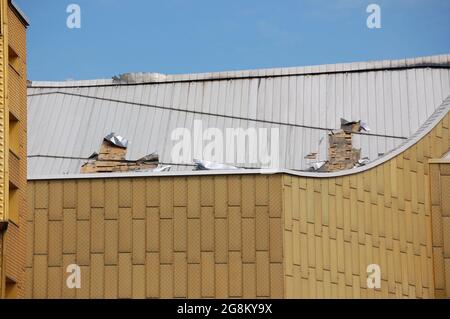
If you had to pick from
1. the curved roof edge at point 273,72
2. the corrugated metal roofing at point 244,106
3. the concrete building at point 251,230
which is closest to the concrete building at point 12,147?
the concrete building at point 251,230

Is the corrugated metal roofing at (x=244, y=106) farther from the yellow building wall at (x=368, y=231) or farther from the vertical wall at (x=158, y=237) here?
the vertical wall at (x=158, y=237)

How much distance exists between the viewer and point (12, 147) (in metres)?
49.3

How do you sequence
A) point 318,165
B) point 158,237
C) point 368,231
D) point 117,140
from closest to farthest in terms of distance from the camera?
point 158,237, point 368,231, point 318,165, point 117,140

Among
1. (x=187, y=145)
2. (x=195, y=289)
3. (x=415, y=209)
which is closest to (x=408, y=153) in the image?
(x=415, y=209)

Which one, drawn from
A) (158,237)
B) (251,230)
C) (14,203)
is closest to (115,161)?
(158,237)

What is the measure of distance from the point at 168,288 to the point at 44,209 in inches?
214

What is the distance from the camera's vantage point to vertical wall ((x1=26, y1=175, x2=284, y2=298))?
60.0 m

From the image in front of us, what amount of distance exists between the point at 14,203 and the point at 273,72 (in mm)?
39686

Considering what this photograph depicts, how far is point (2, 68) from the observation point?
1876 inches

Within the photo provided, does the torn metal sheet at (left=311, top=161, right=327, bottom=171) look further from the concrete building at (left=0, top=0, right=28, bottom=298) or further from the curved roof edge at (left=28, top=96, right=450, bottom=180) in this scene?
the concrete building at (left=0, top=0, right=28, bottom=298)

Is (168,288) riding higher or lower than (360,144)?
lower

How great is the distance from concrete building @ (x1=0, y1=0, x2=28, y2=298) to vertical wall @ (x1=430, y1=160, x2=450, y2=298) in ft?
65.6

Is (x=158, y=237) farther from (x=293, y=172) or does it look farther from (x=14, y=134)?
(x=14, y=134)
